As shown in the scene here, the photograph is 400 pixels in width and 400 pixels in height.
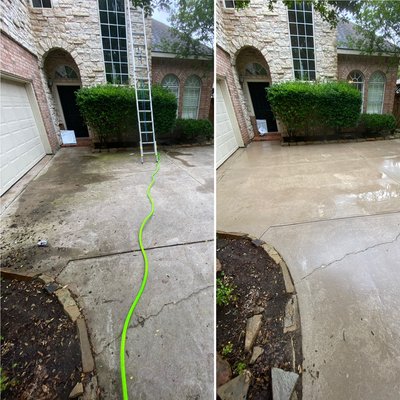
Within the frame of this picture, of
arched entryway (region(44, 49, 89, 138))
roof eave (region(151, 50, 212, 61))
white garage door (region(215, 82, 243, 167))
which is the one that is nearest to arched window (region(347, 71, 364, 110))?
white garage door (region(215, 82, 243, 167))

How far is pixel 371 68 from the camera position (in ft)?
19.7

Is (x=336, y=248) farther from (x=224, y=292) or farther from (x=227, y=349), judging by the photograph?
(x=227, y=349)

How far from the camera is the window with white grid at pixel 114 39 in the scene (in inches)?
129

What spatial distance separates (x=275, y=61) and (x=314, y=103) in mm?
1201

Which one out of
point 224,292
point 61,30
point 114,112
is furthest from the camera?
point 114,112

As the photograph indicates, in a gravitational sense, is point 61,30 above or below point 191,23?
above

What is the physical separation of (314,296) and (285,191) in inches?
62.5

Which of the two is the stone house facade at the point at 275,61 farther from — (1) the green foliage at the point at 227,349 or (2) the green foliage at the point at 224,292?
(1) the green foliage at the point at 227,349

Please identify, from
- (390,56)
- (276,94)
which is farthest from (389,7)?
(276,94)

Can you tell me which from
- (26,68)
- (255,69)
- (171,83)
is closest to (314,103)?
(255,69)

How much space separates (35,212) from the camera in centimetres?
233

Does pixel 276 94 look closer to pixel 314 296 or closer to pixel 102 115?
pixel 102 115

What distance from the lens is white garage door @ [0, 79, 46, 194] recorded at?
2986 mm

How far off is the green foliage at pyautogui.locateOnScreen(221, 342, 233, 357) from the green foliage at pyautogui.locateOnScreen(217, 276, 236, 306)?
220mm
